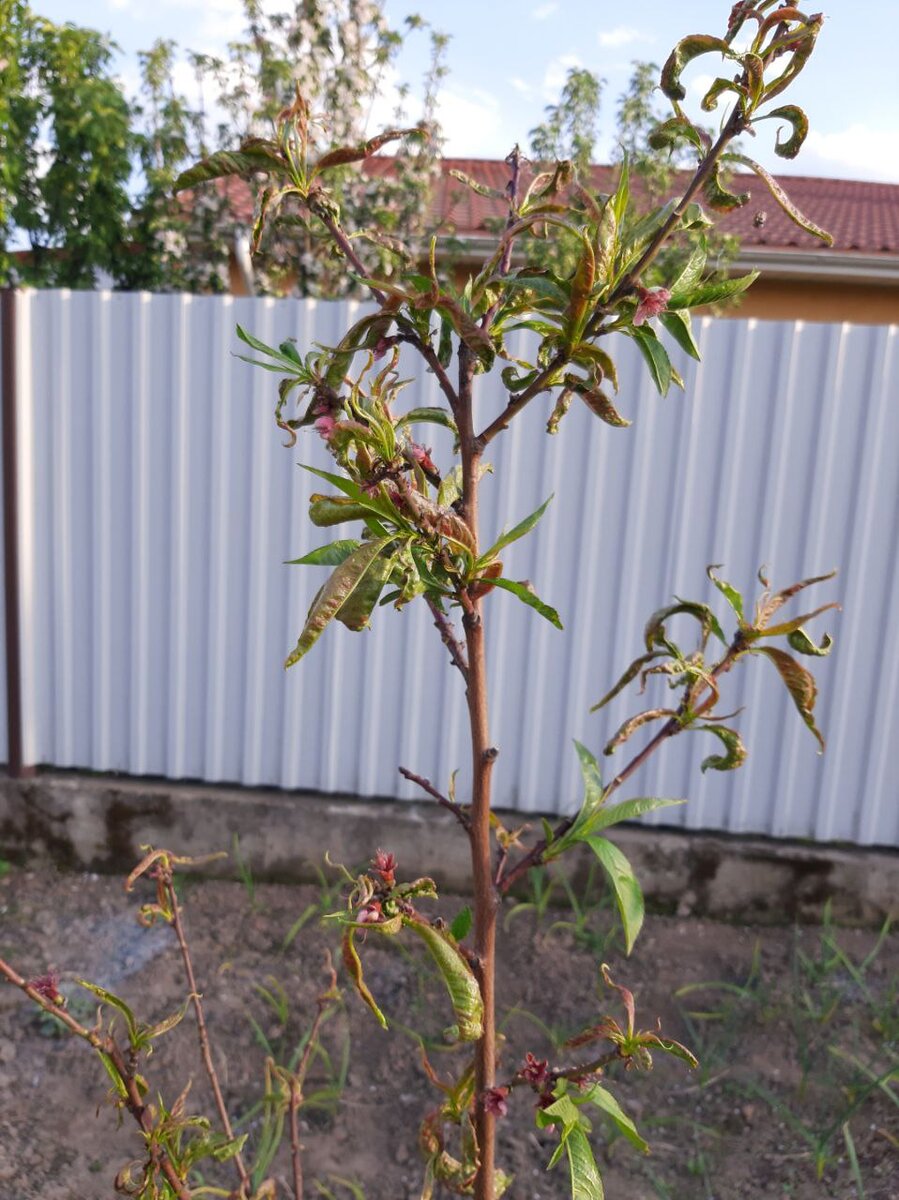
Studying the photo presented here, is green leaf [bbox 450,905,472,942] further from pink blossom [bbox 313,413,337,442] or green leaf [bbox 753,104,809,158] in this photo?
green leaf [bbox 753,104,809,158]

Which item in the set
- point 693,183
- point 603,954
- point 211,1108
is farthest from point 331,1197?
point 693,183

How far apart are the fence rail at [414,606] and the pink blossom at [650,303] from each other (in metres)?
2.35

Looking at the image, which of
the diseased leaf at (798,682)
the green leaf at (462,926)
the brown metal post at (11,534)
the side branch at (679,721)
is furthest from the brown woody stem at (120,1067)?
the brown metal post at (11,534)

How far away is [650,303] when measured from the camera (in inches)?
34.0

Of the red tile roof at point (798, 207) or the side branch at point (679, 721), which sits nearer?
the side branch at point (679, 721)

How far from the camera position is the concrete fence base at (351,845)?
3.29 metres

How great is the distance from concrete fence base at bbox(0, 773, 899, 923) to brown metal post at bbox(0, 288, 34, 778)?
0.56 ft

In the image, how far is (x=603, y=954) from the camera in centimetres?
307

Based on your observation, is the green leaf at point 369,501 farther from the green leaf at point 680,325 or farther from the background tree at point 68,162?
the background tree at point 68,162

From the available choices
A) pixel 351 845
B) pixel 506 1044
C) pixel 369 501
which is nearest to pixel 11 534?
pixel 351 845

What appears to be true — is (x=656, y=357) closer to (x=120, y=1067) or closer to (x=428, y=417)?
(x=428, y=417)

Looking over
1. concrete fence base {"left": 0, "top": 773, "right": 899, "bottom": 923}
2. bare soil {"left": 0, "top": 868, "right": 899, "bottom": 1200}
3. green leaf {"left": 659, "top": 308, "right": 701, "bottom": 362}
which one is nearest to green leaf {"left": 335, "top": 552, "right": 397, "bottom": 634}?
green leaf {"left": 659, "top": 308, "right": 701, "bottom": 362}

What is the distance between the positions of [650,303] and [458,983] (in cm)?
63

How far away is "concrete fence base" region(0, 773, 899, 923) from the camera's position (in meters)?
3.29
